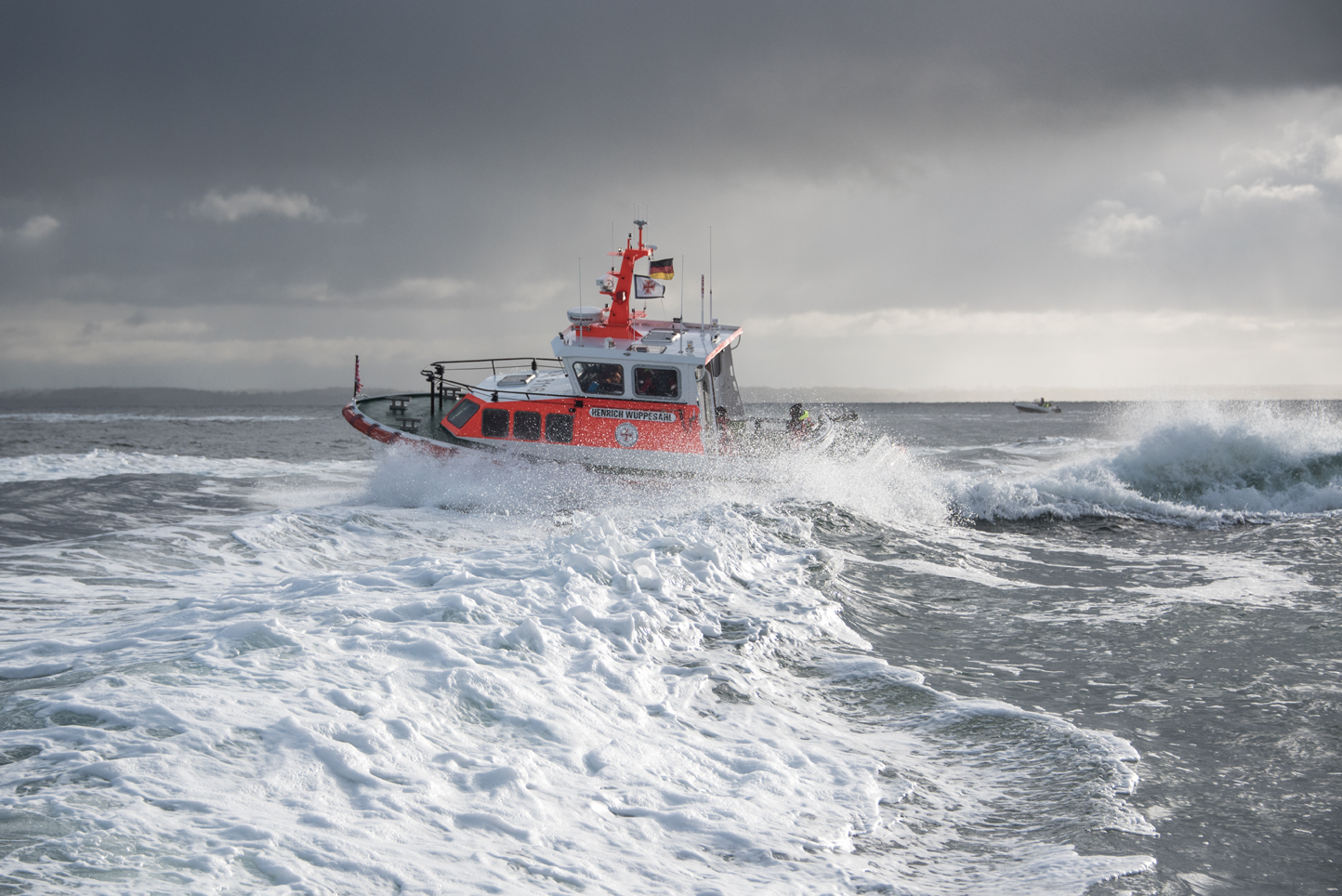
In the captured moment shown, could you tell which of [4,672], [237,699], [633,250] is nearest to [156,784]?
[237,699]

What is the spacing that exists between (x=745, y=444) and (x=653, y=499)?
1.95 metres

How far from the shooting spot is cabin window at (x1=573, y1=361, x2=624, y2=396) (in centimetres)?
1267

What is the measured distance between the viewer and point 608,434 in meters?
12.6

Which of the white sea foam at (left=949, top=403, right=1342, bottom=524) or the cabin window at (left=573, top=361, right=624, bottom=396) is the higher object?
the cabin window at (left=573, top=361, right=624, bottom=396)

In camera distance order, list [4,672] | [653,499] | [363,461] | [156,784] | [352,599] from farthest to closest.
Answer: [363,461] → [653,499] → [352,599] → [4,672] → [156,784]

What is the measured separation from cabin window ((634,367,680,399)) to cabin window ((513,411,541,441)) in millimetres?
1655

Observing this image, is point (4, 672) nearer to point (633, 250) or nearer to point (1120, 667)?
point (1120, 667)

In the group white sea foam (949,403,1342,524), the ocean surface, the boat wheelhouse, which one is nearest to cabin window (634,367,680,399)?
the boat wheelhouse

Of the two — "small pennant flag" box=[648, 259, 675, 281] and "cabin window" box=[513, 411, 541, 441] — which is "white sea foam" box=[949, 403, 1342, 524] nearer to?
"small pennant flag" box=[648, 259, 675, 281]

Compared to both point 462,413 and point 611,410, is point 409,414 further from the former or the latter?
point 611,410

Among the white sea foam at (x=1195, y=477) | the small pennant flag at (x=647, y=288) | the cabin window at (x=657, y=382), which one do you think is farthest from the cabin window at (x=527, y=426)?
the white sea foam at (x=1195, y=477)

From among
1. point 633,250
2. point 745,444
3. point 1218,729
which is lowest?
point 1218,729

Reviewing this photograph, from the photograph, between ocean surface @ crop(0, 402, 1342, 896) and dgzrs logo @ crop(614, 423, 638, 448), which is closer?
ocean surface @ crop(0, 402, 1342, 896)

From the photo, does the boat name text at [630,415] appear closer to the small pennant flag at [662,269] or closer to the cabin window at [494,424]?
the cabin window at [494,424]
